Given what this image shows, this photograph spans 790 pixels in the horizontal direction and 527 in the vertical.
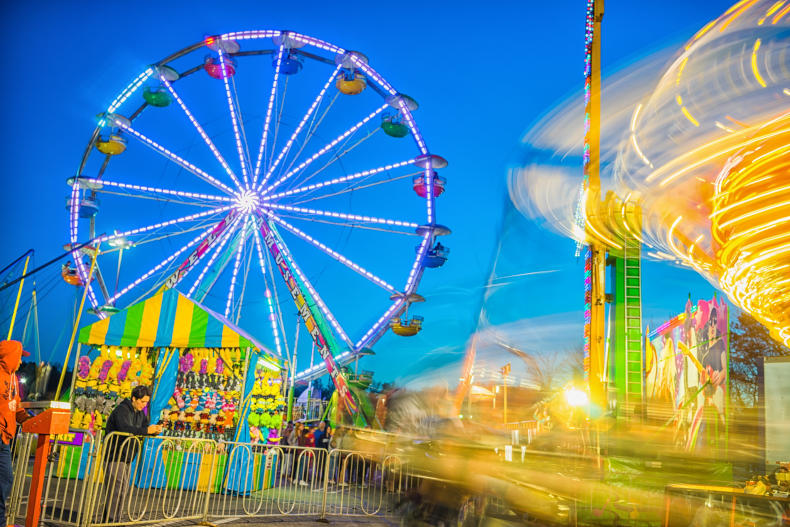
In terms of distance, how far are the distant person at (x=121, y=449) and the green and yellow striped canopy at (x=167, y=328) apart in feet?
12.2

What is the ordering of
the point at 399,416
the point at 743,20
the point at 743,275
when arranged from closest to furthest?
the point at 743,20 < the point at 743,275 < the point at 399,416

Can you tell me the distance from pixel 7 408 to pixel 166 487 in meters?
3.42

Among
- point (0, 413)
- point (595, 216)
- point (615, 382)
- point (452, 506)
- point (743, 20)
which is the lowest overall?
point (452, 506)

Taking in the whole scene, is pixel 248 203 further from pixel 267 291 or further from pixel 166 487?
pixel 166 487

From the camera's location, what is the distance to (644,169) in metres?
8.52

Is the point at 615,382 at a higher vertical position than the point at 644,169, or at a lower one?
lower

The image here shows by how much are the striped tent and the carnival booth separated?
0.06ft

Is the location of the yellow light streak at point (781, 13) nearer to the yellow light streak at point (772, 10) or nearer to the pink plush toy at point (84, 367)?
the yellow light streak at point (772, 10)

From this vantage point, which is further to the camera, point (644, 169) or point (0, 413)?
point (644, 169)

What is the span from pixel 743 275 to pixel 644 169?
196cm

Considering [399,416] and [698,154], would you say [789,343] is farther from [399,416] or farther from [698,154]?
[399,416]

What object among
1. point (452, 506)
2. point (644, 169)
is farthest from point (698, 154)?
point (452, 506)

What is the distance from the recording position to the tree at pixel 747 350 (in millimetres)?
26922

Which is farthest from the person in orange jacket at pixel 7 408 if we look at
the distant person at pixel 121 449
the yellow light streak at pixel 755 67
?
the yellow light streak at pixel 755 67
